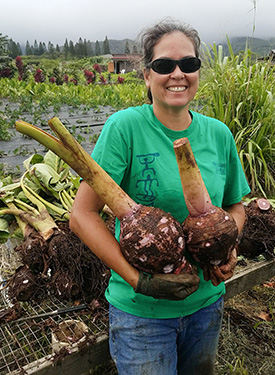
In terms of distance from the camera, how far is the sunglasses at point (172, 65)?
4.52 ft

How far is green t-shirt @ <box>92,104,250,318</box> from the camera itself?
4.37 ft

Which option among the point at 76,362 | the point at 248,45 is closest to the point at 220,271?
the point at 76,362

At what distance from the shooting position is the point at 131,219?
1229mm

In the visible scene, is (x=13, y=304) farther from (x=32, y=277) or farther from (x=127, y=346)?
(x=127, y=346)

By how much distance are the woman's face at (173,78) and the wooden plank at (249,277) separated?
1.50 meters

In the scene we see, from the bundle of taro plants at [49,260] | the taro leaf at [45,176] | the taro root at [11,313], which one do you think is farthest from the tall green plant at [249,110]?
the taro root at [11,313]

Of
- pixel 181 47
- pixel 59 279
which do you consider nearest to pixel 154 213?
pixel 181 47

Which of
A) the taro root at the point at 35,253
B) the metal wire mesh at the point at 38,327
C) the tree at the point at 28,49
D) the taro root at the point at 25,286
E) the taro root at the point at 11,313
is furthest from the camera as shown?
the tree at the point at 28,49

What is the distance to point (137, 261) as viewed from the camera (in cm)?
122

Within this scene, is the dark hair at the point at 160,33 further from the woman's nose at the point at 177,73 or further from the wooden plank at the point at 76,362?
the wooden plank at the point at 76,362

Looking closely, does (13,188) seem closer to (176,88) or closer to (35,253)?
(35,253)

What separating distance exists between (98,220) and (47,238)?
1.28m

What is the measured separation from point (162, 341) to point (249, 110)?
3679 millimetres

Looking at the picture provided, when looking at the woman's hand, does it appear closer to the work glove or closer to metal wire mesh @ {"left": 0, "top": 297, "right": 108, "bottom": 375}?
the work glove
